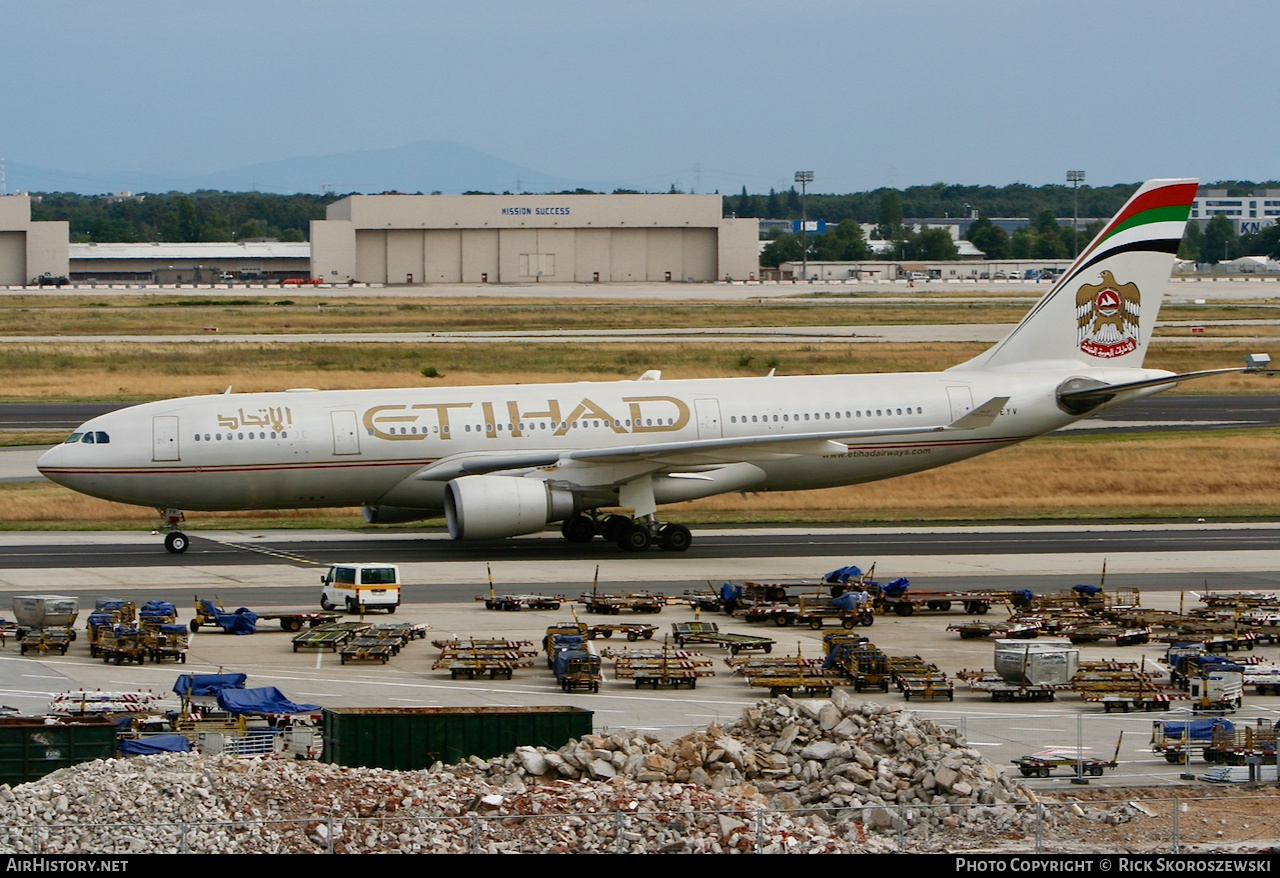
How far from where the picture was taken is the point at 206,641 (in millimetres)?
37562

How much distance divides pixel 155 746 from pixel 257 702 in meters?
3.23

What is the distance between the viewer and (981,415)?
52.2 meters

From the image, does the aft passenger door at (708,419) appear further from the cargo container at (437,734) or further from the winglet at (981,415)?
the cargo container at (437,734)

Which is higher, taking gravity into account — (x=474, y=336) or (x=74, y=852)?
(x=474, y=336)

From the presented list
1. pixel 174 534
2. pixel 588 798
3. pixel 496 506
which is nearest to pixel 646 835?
pixel 588 798

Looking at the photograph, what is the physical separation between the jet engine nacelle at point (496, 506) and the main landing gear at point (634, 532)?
2.34 metres

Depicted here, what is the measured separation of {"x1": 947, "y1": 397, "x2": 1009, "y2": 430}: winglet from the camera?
5156 cm

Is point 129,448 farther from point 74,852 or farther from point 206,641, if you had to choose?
point 74,852

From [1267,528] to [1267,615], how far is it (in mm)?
18307

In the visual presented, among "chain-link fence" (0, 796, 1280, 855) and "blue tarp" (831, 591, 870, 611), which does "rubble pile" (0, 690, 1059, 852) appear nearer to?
"chain-link fence" (0, 796, 1280, 855)

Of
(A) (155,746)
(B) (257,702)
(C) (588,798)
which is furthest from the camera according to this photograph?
(B) (257,702)

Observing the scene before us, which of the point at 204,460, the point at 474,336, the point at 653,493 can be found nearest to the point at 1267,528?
the point at 653,493

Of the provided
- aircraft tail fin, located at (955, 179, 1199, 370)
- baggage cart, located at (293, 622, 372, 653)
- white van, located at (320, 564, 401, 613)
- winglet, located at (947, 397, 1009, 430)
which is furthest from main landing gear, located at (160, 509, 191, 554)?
aircraft tail fin, located at (955, 179, 1199, 370)

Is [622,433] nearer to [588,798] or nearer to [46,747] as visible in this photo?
[46,747]
